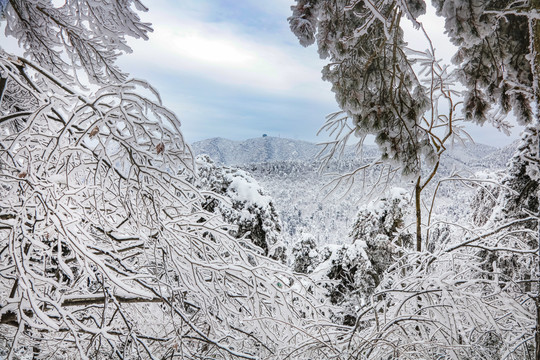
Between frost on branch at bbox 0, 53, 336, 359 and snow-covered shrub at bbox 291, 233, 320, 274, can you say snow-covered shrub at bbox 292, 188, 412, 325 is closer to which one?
snow-covered shrub at bbox 291, 233, 320, 274

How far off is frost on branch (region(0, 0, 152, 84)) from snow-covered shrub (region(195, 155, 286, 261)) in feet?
16.1

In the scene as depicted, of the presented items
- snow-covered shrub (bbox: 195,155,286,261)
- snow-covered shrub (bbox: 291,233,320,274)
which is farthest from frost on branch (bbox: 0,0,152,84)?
snow-covered shrub (bbox: 291,233,320,274)

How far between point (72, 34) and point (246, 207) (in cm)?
589

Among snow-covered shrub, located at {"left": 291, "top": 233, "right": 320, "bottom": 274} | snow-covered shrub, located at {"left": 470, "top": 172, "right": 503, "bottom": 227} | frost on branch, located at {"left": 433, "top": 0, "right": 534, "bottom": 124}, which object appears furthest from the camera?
snow-covered shrub, located at {"left": 291, "top": 233, "right": 320, "bottom": 274}

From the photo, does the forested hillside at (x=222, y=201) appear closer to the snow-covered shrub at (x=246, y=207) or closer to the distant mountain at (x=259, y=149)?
the snow-covered shrub at (x=246, y=207)

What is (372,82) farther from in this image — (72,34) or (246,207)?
(246,207)

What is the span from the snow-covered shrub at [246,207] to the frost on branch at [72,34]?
16.1 feet

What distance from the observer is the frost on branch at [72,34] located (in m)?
2.89

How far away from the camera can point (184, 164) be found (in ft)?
6.09

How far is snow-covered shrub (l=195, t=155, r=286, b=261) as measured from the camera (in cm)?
827

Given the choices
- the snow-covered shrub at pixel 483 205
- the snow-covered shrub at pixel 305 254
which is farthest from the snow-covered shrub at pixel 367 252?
the snow-covered shrub at pixel 483 205

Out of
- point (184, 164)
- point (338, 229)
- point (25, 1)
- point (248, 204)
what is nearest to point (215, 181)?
point (248, 204)

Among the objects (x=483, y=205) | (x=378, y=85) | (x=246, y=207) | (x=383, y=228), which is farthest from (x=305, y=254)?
(x=378, y=85)

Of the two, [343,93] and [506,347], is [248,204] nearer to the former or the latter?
[343,93]
